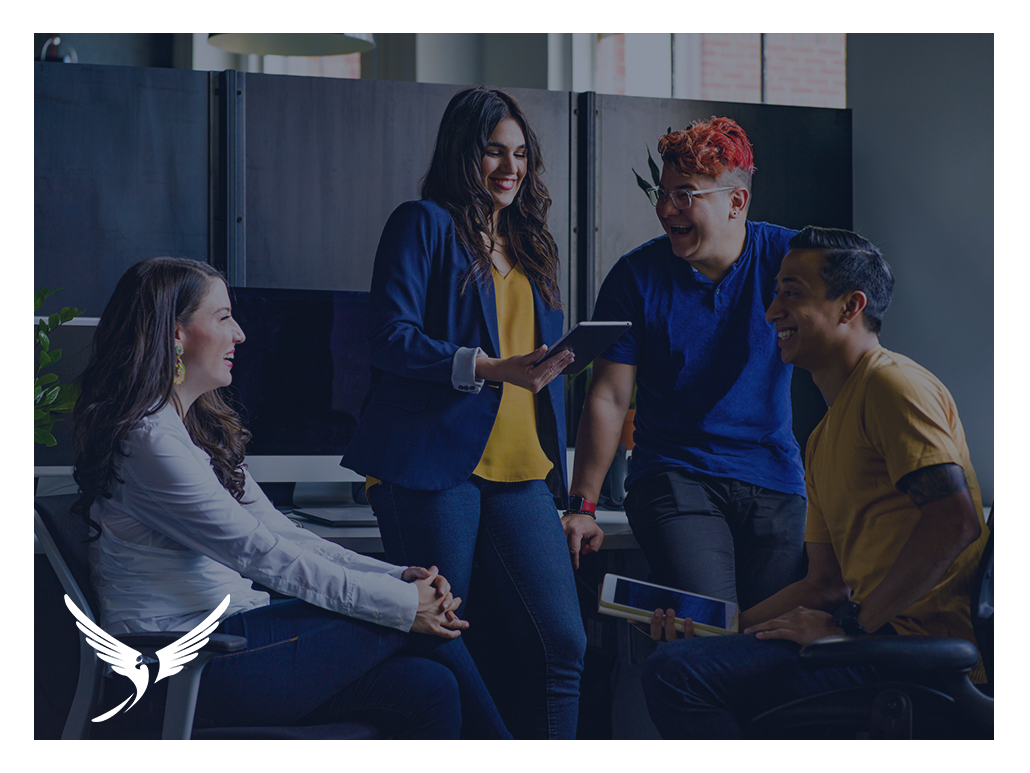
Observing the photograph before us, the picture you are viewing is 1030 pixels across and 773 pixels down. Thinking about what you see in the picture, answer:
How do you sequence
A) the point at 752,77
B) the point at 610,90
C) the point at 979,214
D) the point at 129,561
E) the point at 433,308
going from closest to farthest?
the point at 129,561, the point at 433,308, the point at 979,214, the point at 752,77, the point at 610,90

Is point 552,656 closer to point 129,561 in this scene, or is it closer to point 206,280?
point 129,561

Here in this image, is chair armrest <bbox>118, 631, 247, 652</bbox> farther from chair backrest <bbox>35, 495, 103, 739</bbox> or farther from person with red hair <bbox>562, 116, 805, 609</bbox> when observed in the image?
person with red hair <bbox>562, 116, 805, 609</bbox>

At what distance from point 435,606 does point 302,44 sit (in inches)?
79.5

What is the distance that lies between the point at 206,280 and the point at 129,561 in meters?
0.53

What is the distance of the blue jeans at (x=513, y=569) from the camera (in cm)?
168

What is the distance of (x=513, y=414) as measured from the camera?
1.70 metres

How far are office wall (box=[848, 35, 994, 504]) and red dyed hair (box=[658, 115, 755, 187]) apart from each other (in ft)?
0.86

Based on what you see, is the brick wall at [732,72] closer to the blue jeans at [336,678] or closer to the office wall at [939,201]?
the office wall at [939,201]

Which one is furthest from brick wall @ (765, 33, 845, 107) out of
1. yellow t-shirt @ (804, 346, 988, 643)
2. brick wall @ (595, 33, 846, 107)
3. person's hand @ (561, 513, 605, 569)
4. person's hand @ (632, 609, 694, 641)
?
person's hand @ (632, 609, 694, 641)

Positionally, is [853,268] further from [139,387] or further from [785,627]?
[139,387]

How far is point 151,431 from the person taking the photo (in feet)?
5.17

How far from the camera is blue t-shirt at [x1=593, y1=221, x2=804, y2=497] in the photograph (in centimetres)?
175

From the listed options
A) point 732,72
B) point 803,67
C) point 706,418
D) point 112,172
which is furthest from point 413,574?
point 803,67
